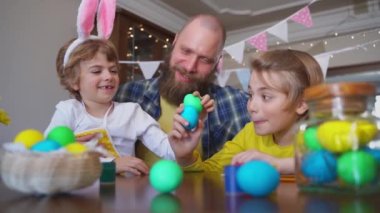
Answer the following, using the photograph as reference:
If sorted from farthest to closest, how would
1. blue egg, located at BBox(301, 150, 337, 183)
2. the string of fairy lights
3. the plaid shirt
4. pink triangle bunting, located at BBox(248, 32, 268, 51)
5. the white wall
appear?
the string of fairy lights → pink triangle bunting, located at BBox(248, 32, 268, 51) → the white wall → the plaid shirt → blue egg, located at BBox(301, 150, 337, 183)

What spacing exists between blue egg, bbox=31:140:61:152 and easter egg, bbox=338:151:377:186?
389mm

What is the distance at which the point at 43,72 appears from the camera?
2.64 m

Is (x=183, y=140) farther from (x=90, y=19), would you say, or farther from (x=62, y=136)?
(x=90, y=19)

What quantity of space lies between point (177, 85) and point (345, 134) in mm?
1245

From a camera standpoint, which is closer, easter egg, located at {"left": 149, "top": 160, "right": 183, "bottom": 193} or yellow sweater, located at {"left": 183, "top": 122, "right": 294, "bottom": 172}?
easter egg, located at {"left": 149, "top": 160, "right": 183, "bottom": 193}

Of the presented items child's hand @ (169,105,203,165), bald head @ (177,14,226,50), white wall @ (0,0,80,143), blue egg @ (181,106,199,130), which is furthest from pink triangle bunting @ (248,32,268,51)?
blue egg @ (181,106,199,130)

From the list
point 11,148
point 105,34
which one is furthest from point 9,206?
point 105,34

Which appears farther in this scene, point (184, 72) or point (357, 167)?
point (184, 72)

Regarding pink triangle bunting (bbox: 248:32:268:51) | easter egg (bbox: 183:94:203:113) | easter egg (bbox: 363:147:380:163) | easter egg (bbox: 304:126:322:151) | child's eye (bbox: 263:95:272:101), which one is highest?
pink triangle bunting (bbox: 248:32:268:51)

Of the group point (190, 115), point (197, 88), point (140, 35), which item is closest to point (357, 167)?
point (190, 115)

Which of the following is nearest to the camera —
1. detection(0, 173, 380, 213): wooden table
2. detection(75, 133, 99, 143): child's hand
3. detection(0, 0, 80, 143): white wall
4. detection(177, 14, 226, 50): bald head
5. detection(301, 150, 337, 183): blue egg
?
detection(0, 173, 380, 213): wooden table

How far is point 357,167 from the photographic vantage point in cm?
48

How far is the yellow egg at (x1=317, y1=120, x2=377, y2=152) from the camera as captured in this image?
487mm

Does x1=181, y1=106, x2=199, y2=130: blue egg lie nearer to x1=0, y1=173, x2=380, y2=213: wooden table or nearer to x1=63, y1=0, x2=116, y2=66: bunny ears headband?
x1=0, y1=173, x2=380, y2=213: wooden table
